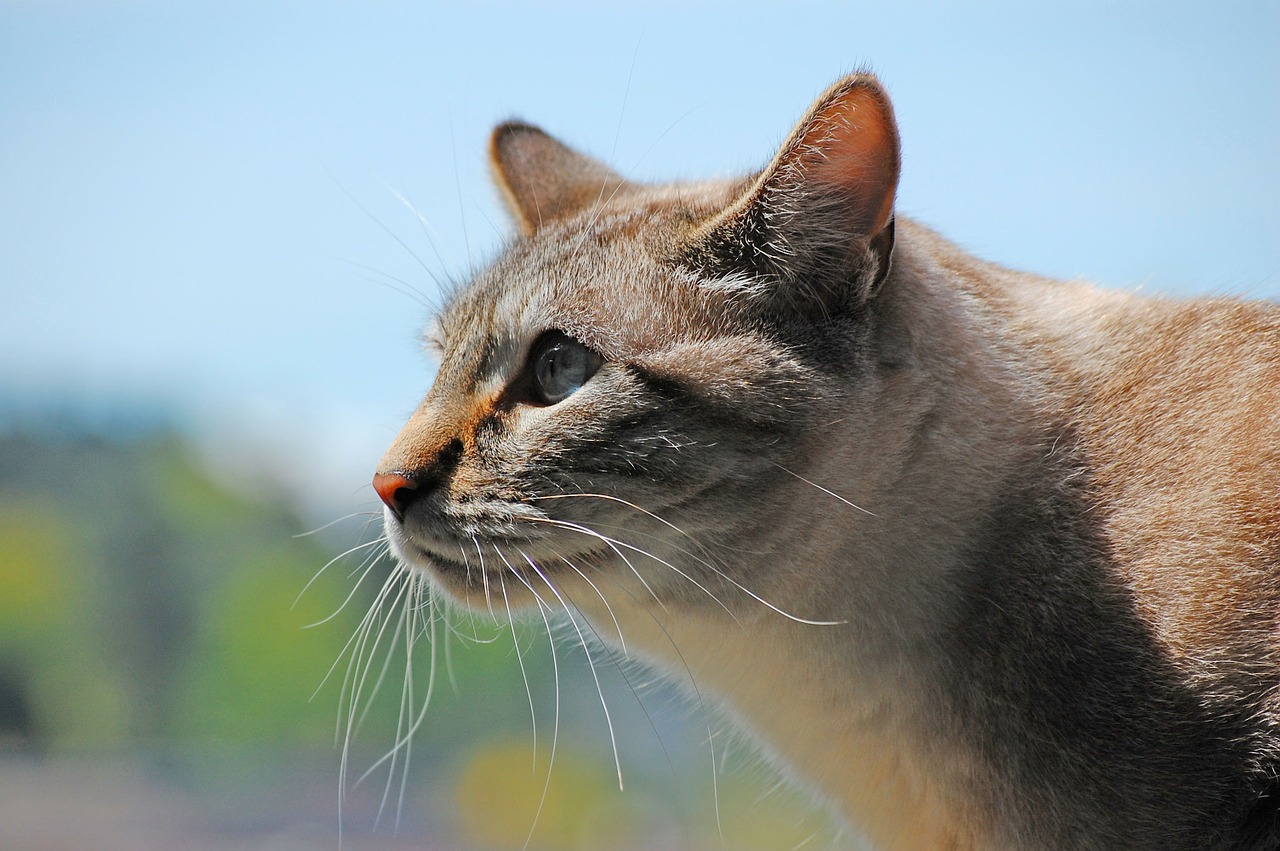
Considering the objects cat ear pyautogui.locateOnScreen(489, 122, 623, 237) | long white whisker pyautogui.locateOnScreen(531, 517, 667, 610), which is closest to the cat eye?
long white whisker pyautogui.locateOnScreen(531, 517, 667, 610)

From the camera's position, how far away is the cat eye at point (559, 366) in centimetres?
106

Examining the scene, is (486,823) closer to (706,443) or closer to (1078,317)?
(706,443)

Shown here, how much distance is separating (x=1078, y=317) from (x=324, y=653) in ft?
3.28

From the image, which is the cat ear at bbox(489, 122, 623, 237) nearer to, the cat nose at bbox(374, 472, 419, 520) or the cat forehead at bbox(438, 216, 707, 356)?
the cat forehead at bbox(438, 216, 707, 356)

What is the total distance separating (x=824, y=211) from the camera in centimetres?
98

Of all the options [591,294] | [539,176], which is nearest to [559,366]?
[591,294]

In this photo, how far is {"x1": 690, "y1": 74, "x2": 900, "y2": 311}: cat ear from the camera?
0.92 m

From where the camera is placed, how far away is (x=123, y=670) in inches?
57.3

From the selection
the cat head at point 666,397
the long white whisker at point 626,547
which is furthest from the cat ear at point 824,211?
the long white whisker at point 626,547

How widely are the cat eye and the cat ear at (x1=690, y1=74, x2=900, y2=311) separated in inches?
5.8

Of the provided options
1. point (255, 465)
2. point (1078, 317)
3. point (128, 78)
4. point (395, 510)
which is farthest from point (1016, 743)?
point (128, 78)

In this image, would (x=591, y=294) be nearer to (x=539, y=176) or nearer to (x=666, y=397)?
(x=666, y=397)

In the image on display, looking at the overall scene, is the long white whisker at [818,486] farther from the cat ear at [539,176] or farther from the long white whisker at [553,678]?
the cat ear at [539,176]

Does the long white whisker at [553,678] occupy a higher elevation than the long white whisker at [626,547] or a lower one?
lower
